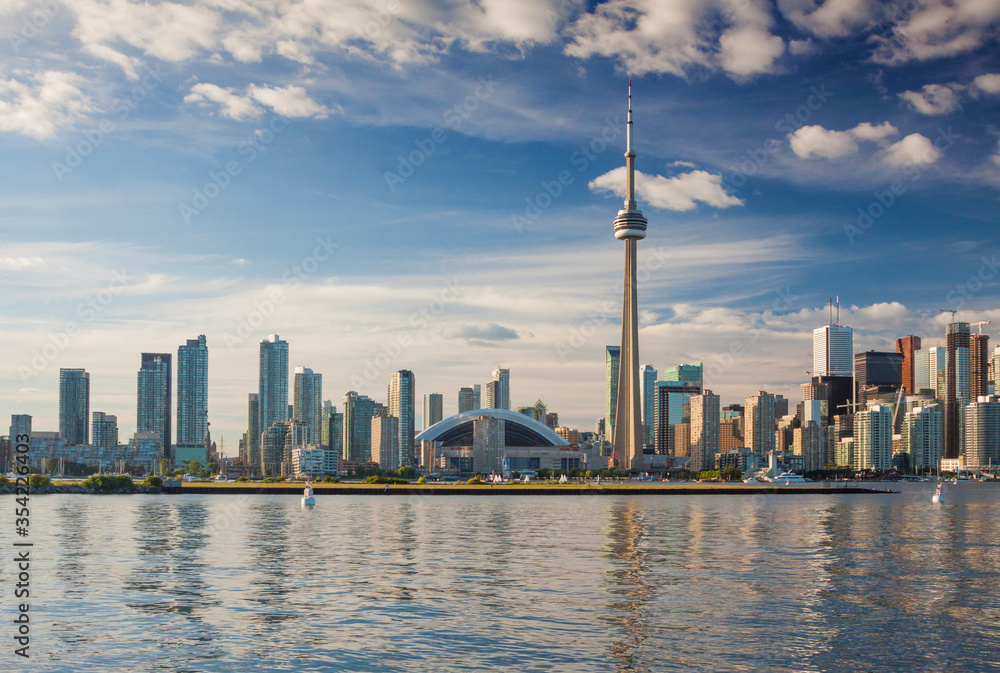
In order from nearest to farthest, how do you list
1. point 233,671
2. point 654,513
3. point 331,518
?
point 233,671
point 331,518
point 654,513

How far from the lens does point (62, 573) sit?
166 feet

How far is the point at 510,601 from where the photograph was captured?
41.3 m

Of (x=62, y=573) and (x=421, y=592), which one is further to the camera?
(x=62, y=573)

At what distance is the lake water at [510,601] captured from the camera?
31.0m

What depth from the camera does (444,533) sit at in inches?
3088

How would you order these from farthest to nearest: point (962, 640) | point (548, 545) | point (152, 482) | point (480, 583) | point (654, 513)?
1. point (152, 482)
2. point (654, 513)
3. point (548, 545)
4. point (480, 583)
5. point (962, 640)

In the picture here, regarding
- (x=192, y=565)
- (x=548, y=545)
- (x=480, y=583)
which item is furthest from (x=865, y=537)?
(x=192, y=565)

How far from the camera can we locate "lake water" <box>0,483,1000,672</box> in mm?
30984

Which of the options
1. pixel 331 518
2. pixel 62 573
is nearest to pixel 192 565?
pixel 62 573

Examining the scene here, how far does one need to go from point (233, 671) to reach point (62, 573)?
26424mm

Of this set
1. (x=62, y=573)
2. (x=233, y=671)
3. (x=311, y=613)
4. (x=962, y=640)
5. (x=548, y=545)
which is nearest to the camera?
(x=233, y=671)

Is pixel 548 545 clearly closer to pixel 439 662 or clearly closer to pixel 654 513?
pixel 439 662

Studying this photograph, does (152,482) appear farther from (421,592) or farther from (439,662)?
(439,662)

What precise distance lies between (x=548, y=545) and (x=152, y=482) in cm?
14671
